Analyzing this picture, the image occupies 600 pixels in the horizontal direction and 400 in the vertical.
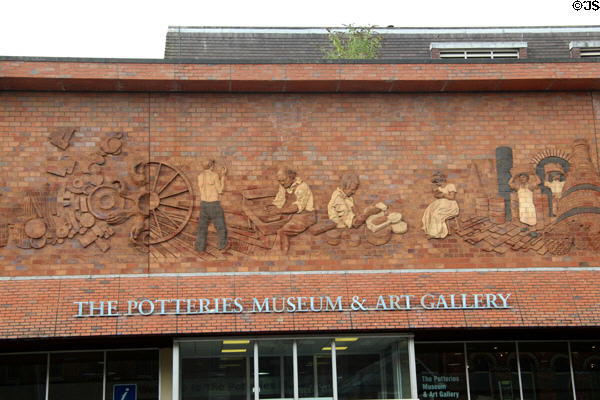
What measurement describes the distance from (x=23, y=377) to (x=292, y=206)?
7.30m

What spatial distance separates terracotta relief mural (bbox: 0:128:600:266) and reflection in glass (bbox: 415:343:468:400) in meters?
2.68

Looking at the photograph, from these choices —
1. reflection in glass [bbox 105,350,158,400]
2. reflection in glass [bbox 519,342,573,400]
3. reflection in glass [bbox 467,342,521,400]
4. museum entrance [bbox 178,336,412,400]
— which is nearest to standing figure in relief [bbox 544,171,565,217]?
reflection in glass [bbox 519,342,573,400]

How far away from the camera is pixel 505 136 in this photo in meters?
18.4

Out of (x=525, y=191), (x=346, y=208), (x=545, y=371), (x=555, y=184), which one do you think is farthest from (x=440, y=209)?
(x=545, y=371)

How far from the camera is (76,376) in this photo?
17.5m

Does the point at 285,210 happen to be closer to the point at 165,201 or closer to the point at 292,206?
the point at 292,206

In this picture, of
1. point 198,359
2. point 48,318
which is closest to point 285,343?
point 198,359

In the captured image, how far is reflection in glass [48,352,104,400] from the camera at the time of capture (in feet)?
57.1

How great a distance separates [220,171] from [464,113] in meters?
6.11

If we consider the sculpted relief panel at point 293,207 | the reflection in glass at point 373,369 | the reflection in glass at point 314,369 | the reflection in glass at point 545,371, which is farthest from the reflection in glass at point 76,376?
the reflection in glass at point 545,371

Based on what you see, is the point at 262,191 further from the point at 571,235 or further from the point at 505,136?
the point at 571,235

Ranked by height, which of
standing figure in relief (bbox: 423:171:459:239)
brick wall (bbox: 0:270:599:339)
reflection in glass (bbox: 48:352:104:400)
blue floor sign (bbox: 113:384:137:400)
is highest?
standing figure in relief (bbox: 423:171:459:239)

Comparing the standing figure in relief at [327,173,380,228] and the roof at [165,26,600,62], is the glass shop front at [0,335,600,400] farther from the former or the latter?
the roof at [165,26,600,62]

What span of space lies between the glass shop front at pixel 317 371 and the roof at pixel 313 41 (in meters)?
12.1
